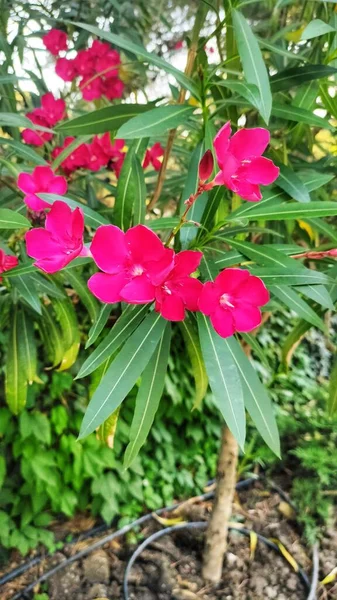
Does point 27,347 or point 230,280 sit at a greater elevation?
point 230,280

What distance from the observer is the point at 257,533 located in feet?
6.49

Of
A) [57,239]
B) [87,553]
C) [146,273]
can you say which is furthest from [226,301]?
[87,553]

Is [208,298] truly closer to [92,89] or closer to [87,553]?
[92,89]

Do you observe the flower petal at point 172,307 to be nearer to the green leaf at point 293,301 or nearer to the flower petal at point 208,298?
the flower petal at point 208,298

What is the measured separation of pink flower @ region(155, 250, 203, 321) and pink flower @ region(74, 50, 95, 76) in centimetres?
98

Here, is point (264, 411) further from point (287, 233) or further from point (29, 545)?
point (29, 545)

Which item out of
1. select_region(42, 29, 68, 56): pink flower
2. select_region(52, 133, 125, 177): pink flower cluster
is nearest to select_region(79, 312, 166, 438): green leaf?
select_region(52, 133, 125, 177): pink flower cluster

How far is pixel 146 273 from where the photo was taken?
58 centimetres

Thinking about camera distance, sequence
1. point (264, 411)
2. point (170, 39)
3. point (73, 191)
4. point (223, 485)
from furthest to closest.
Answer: point (170, 39) → point (223, 485) → point (73, 191) → point (264, 411)

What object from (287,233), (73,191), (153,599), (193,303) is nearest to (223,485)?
(153,599)

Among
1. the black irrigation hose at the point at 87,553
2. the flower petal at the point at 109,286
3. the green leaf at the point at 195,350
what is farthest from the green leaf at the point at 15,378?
the black irrigation hose at the point at 87,553

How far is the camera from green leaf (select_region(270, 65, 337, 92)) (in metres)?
0.89

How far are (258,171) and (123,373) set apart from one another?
0.34 meters

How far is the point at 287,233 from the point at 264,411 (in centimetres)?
55
